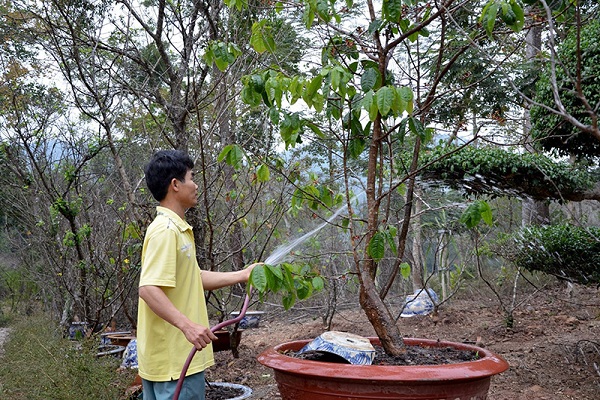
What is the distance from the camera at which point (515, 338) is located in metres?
5.73

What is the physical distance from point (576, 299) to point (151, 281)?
6.66 metres

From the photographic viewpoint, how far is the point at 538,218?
7777 millimetres

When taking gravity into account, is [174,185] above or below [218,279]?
above

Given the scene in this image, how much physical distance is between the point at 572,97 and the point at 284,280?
2.90 meters

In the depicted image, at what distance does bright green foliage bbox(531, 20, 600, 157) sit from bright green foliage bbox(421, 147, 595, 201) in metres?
0.18

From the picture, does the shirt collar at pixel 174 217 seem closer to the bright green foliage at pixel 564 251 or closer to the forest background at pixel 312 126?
the forest background at pixel 312 126

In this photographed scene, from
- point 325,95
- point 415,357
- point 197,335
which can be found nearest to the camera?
point 197,335

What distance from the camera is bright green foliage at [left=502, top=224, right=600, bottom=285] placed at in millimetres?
4375

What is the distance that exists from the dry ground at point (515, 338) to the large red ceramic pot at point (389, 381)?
1914 mm

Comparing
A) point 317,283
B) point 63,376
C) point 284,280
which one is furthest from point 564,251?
point 63,376

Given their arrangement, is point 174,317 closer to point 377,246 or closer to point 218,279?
point 218,279

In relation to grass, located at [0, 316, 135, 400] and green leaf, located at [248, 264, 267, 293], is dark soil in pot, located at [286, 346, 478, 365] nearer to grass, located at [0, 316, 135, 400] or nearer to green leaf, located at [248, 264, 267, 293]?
green leaf, located at [248, 264, 267, 293]

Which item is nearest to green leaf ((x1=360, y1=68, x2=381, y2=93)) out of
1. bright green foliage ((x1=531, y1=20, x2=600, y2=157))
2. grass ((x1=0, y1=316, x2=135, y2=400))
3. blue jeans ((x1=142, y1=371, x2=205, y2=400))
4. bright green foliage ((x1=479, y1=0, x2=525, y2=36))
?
bright green foliage ((x1=479, y1=0, x2=525, y2=36))

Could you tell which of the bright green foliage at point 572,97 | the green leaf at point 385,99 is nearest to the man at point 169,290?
the green leaf at point 385,99
